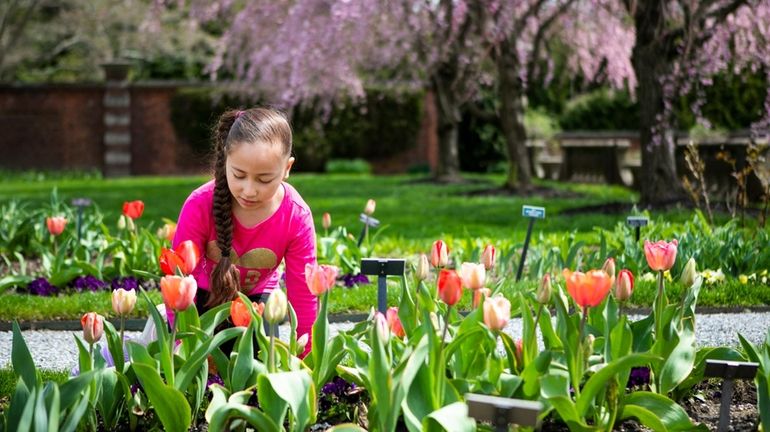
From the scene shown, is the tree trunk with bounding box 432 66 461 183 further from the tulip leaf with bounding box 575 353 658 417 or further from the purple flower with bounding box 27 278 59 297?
the tulip leaf with bounding box 575 353 658 417

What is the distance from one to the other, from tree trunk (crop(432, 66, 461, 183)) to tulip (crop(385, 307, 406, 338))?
12456 millimetres

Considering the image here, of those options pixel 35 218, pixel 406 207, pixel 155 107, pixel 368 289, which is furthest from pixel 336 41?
pixel 155 107

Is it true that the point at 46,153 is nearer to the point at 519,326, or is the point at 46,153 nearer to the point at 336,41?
the point at 336,41

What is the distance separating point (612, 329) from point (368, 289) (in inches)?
107

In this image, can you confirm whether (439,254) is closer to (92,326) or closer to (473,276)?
(473,276)

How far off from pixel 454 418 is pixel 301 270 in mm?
1302

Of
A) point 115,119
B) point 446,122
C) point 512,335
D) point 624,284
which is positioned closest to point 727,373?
point 624,284

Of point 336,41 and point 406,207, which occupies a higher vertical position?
point 336,41

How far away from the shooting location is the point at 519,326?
187 inches

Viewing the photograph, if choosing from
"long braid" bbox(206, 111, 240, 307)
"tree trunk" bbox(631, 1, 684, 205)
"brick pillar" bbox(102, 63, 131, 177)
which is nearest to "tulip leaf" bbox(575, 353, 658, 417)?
"long braid" bbox(206, 111, 240, 307)

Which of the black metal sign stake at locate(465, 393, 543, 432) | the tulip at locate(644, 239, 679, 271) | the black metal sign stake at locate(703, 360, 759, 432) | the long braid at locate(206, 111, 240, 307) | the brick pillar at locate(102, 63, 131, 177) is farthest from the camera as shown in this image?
the brick pillar at locate(102, 63, 131, 177)

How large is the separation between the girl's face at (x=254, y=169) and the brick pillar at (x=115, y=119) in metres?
18.2

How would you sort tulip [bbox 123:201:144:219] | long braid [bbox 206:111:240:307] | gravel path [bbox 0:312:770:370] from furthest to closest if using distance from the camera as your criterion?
1. tulip [bbox 123:201:144:219]
2. gravel path [bbox 0:312:770:370]
3. long braid [bbox 206:111:240:307]

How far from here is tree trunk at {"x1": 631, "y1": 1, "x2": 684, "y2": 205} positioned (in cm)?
950
